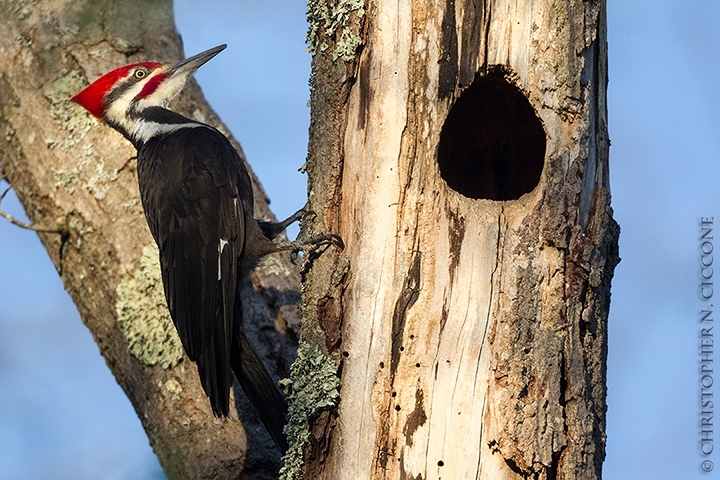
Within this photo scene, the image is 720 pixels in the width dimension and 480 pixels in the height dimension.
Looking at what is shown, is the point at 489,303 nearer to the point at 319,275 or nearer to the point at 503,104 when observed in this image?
the point at 319,275

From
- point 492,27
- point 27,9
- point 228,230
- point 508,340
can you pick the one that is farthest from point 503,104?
point 27,9

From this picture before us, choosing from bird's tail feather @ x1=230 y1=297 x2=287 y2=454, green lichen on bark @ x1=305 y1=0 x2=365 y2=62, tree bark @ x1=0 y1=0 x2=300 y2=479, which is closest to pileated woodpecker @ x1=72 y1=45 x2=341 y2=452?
bird's tail feather @ x1=230 y1=297 x2=287 y2=454

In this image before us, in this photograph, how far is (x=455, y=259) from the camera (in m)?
2.61

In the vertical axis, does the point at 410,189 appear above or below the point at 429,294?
above

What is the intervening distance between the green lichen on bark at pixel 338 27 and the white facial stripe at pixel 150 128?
1.43 meters

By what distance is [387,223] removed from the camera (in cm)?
268

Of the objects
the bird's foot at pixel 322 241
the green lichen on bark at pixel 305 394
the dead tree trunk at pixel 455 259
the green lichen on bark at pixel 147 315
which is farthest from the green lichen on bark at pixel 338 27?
the green lichen on bark at pixel 147 315

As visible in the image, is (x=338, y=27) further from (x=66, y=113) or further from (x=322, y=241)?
(x=66, y=113)

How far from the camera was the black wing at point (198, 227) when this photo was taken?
3574 millimetres

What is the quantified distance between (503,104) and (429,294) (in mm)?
973

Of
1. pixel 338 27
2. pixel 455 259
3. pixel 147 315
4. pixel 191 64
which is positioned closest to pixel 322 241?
pixel 455 259

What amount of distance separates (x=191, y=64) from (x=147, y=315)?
1.27 metres

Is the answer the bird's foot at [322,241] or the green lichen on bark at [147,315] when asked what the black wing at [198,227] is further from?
the bird's foot at [322,241]

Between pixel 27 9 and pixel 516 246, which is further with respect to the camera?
pixel 27 9
